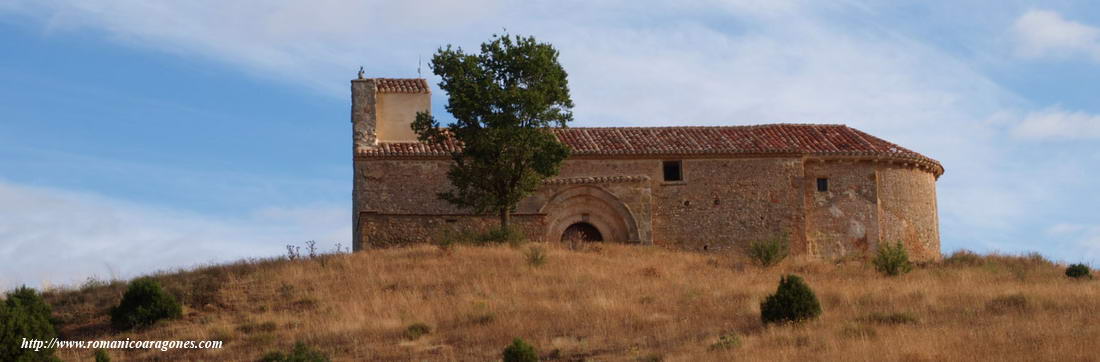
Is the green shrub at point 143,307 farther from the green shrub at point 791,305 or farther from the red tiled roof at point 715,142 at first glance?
the green shrub at point 791,305

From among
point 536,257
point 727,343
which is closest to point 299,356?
point 727,343

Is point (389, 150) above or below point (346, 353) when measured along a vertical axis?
above

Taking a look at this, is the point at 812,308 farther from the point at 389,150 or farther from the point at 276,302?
the point at 389,150

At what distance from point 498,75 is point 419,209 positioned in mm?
4813

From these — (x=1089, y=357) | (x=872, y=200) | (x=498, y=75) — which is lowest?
(x=1089, y=357)

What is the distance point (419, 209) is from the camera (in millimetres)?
30938

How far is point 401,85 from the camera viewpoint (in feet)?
108

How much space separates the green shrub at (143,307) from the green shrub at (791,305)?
1046 cm

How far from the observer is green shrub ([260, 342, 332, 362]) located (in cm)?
1709

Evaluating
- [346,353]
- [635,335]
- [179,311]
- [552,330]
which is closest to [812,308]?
[635,335]

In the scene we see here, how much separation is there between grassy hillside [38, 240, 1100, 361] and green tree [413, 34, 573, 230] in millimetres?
1899

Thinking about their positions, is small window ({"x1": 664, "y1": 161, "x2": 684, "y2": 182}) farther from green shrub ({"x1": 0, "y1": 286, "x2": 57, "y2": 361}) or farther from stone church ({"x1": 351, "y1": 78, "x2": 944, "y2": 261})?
green shrub ({"x1": 0, "y1": 286, "x2": 57, "y2": 361})

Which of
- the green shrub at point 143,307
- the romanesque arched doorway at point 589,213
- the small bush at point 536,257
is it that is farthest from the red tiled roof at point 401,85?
the green shrub at point 143,307

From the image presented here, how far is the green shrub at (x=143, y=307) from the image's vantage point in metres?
21.6
